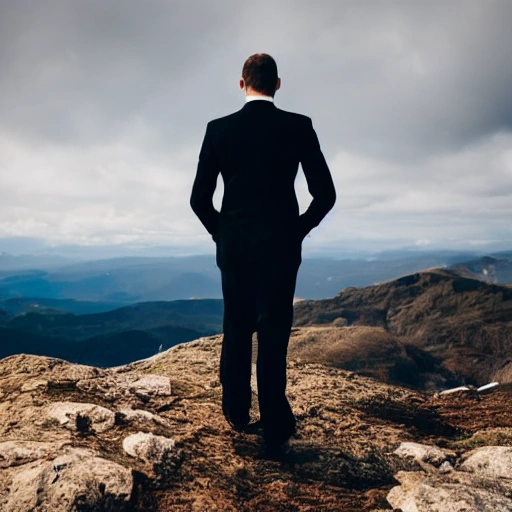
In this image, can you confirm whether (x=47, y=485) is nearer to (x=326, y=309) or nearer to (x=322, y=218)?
(x=322, y=218)

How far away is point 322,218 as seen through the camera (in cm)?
539

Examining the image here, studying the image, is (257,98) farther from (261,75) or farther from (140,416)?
(140,416)

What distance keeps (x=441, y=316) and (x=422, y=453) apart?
263ft

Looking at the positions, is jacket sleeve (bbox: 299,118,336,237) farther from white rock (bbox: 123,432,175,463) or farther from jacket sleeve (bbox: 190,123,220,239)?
white rock (bbox: 123,432,175,463)

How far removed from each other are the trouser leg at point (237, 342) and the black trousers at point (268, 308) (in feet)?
0.04

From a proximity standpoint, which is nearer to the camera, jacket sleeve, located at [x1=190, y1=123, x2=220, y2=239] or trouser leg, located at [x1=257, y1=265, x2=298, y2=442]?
trouser leg, located at [x1=257, y1=265, x2=298, y2=442]

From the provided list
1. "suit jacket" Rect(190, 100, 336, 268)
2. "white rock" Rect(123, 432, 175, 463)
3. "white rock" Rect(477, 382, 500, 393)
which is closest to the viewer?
"white rock" Rect(123, 432, 175, 463)

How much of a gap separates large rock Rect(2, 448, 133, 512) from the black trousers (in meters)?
1.89

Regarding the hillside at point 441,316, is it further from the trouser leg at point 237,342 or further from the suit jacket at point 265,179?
the suit jacket at point 265,179

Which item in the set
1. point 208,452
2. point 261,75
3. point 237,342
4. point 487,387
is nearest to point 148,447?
point 208,452

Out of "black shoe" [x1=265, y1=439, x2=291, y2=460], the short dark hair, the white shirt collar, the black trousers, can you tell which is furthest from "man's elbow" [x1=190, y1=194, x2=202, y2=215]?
"black shoe" [x1=265, y1=439, x2=291, y2=460]

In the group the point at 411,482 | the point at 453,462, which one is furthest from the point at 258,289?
the point at 453,462

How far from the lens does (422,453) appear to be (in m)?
5.62

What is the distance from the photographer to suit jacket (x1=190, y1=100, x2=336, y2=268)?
A: 17.1 feet
